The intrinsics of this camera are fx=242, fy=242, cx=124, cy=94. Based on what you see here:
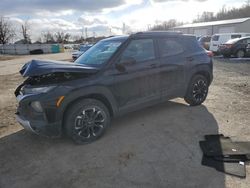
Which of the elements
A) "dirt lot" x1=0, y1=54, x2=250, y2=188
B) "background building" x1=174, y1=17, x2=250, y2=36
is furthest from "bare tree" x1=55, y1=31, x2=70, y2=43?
"dirt lot" x1=0, y1=54, x2=250, y2=188

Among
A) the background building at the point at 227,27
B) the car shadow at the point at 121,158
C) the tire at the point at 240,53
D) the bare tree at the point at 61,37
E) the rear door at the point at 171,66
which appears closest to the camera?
the car shadow at the point at 121,158

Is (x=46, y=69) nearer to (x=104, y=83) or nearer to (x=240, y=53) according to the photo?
(x=104, y=83)

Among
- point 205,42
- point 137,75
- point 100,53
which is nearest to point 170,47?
point 137,75

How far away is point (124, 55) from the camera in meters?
4.43

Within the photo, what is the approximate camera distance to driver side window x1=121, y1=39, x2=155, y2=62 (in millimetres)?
4492

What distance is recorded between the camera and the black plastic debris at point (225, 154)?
3262mm

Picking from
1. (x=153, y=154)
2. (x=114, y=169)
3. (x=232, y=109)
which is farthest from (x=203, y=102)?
(x=114, y=169)

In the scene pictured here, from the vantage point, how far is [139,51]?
4699mm

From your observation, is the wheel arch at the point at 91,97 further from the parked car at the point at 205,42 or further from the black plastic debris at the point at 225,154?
the parked car at the point at 205,42

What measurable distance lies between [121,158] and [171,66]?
7.71 feet

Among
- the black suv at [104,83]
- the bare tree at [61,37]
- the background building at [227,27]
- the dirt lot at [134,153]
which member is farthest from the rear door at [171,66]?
the bare tree at [61,37]

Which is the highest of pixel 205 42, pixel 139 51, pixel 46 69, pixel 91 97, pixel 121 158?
pixel 205 42

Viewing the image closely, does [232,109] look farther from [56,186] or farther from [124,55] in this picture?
[56,186]

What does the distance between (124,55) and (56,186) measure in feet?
8.14
